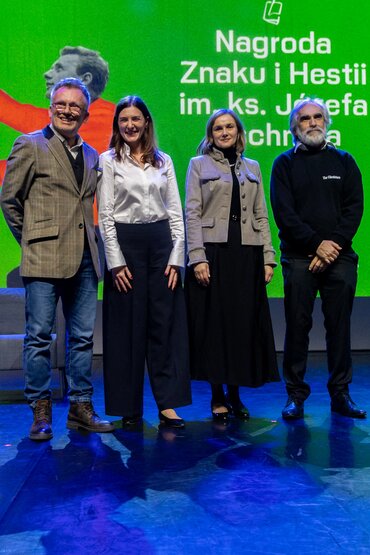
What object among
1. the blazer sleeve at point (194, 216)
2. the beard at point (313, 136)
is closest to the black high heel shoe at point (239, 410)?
the blazer sleeve at point (194, 216)

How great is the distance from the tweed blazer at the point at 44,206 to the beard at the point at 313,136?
108 cm

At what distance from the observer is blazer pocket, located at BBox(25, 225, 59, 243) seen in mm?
2787

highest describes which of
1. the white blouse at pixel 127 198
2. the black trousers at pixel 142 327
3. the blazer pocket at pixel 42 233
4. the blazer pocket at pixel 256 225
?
the white blouse at pixel 127 198

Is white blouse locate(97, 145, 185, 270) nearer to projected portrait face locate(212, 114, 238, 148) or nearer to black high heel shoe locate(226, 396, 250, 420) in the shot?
projected portrait face locate(212, 114, 238, 148)

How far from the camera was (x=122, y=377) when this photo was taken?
9.61 feet

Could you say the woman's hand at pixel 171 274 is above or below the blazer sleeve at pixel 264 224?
below

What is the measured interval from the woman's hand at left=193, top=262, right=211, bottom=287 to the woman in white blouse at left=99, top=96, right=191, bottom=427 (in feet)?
0.29

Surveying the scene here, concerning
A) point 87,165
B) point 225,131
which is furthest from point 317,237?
point 87,165

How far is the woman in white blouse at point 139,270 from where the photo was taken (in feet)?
9.48

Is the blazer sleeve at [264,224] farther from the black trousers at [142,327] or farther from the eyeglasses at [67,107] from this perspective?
the eyeglasses at [67,107]

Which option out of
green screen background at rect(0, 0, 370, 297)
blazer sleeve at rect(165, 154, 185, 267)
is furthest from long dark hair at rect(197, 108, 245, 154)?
green screen background at rect(0, 0, 370, 297)

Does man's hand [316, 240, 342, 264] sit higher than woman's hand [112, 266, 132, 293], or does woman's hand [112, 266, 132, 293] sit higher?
man's hand [316, 240, 342, 264]

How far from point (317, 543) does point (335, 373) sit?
158 cm

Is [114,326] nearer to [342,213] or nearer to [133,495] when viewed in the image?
[133,495]
